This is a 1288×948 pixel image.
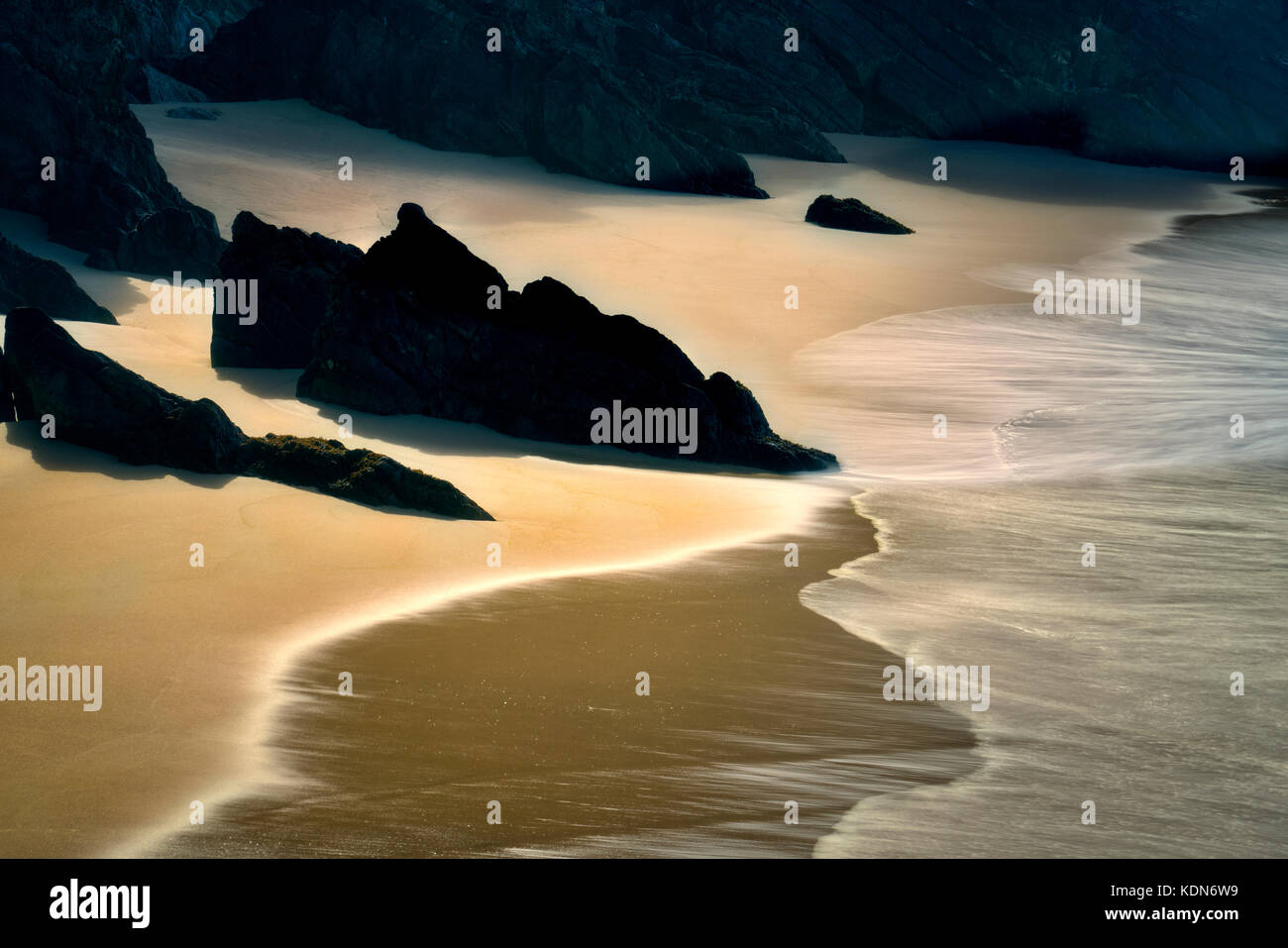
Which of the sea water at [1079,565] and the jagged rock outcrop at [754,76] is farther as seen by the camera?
the jagged rock outcrop at [754,76]

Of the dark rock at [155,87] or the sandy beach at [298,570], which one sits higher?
the dark rock at [155,87]

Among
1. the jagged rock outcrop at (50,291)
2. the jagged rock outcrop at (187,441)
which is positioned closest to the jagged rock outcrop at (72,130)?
the jagged rock outcrop at (50,291)

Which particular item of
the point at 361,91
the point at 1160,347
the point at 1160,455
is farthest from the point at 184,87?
the point at 1160,455

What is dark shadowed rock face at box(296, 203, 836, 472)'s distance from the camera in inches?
433

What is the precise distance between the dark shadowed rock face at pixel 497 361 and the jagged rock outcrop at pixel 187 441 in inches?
123

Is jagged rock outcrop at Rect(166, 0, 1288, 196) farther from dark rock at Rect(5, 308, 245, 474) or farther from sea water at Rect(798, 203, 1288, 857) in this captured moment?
dark rock at Rect(5, 308, 245, 474)

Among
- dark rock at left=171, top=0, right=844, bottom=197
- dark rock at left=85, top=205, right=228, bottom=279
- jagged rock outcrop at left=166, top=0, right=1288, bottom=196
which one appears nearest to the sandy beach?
dark rock at left=85, top=205, right=228, bottom=279

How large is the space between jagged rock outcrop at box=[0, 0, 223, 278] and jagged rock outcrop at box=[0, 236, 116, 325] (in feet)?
15.4

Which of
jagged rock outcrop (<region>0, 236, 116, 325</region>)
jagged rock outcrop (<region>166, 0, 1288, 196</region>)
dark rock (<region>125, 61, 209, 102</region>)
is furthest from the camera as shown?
dark rock (<region>125, 61, 209, 102</region>)

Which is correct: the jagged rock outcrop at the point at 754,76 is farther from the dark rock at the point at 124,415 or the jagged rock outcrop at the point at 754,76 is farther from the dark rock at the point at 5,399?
the dark rock at the point at 124,415

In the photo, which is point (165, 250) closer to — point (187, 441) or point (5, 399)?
point (5, 399)

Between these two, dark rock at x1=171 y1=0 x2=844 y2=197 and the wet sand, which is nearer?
the wet sand

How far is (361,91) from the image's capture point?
34500 mm

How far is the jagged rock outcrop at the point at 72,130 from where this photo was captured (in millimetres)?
19750
